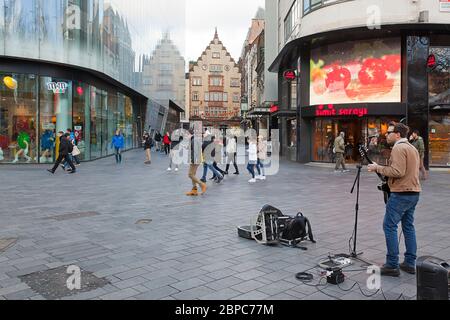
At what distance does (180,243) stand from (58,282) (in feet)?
7.25

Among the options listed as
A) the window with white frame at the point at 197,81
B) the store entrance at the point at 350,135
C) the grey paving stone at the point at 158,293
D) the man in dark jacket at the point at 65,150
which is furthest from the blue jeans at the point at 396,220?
the window with white frame at the point at 197,81

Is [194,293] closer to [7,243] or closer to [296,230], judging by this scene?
[296,230]

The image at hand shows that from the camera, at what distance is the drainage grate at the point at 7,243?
261 inches

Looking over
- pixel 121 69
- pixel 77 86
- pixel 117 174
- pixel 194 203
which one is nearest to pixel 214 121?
pixel 121 69

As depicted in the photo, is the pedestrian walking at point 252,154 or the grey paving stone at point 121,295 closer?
the grey paving stone at point 121,295

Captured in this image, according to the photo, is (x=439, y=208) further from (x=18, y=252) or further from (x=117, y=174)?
(x=117, y=174)

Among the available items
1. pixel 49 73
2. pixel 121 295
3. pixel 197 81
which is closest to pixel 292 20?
pixel 49 73

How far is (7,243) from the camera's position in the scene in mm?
6891

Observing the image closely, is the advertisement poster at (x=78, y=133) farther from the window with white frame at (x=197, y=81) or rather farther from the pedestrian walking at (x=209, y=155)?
the window with white frame at (x=197, y=81)

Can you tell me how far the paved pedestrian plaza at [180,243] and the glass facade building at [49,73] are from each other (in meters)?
9.73

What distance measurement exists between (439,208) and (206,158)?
7.46 m
